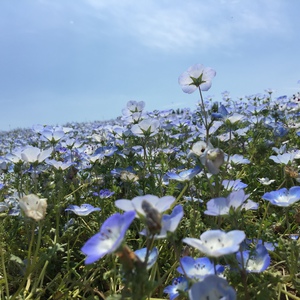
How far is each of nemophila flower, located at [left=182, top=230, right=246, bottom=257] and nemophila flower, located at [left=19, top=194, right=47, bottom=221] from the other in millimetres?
487

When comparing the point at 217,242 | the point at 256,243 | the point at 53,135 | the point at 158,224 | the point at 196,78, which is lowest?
the point at 256,243

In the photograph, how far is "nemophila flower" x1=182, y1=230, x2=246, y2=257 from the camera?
0.92m

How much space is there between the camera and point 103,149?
316 centimetres

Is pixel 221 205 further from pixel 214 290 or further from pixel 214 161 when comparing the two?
pixel 214 290

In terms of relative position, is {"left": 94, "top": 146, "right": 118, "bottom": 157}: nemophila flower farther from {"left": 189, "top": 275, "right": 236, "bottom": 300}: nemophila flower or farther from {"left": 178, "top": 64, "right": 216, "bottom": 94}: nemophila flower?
{"left": 189, "top": 275, "right": 236, "bottom": 300}: nemophila flower

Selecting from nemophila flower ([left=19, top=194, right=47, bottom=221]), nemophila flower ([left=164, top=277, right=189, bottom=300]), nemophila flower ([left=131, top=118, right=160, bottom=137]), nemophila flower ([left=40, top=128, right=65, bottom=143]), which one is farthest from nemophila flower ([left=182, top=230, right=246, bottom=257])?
nemophila flower ([left=40, top=128, right=65, bottom=143])

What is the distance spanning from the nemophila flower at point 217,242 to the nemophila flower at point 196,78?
42.2 inches

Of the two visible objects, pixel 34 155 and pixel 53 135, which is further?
pixel 53 135

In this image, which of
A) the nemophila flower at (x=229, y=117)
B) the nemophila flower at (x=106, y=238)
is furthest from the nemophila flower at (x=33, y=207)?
the nemophila flower at (x=229, y=117)

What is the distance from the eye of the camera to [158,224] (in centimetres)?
80

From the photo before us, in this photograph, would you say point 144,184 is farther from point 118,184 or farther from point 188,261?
point 188,261

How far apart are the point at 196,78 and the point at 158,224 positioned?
122cm

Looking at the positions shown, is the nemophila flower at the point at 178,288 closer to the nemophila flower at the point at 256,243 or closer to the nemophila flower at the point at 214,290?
the nemophila flower at the point at 214,290

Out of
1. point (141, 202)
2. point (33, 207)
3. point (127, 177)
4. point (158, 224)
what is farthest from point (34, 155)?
point (158, 224)
